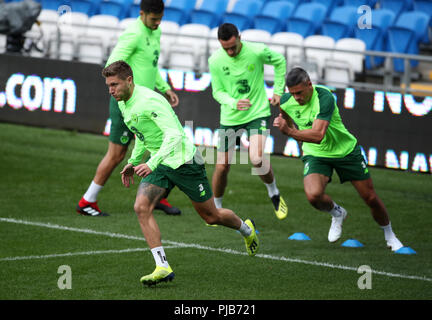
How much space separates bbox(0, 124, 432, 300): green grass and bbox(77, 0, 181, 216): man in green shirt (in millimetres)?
366

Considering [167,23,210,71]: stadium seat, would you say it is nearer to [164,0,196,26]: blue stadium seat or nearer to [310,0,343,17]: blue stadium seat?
[164,0,196,26]: blue stadium seat

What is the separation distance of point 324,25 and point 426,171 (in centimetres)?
707

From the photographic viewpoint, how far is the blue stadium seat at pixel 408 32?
1923 centimetres

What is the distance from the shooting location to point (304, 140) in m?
8.75

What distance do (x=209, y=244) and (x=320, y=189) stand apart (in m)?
1.39

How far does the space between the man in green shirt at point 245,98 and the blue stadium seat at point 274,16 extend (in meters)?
10.2

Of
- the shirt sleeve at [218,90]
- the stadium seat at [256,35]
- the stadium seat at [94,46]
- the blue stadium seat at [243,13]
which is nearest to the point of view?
the shirt sleeve at [218,90]

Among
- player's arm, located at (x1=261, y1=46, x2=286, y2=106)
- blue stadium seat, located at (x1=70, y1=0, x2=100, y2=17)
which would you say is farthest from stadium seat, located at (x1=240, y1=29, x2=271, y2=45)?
player's arm, located at (x1=261, y1=46, x2=286, y2=106)

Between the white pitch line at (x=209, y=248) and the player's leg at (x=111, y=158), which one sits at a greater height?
the player's leg at (x=111, y=158)

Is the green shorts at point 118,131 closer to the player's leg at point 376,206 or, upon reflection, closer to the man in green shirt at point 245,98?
the man in green shirt at point 245,98

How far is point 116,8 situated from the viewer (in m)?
23.1

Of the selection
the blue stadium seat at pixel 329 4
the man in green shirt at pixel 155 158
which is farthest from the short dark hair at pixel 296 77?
the blue stadium seat at pixel 329 4

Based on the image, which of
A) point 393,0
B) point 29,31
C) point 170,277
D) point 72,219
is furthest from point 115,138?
point 393,0

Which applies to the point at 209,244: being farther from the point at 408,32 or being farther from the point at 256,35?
the point at 408,32
